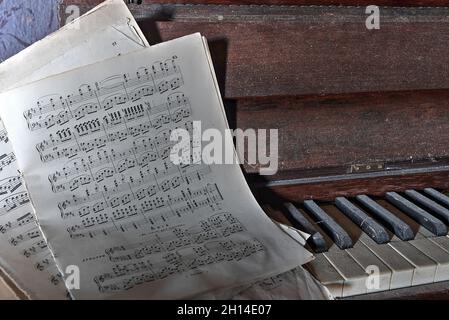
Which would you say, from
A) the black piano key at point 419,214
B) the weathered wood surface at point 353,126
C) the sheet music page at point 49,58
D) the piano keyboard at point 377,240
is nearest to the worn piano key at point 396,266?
the piano keyboard at point 377,240

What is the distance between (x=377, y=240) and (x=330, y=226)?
8 centimetres

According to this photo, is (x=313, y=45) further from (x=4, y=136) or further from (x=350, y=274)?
(x=4, y=136)

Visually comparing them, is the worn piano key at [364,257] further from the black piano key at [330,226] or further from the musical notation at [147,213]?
the musical notation at [147,213]

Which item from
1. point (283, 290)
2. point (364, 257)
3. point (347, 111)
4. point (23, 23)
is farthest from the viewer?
point (347, 111)

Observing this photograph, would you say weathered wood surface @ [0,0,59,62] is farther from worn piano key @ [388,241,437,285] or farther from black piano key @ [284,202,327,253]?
worn piano key @ [388,241,437,285]

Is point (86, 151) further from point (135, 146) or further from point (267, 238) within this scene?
point (267, 238)

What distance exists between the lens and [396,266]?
34.4 inches

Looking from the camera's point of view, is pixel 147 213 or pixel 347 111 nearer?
pixel 147 213

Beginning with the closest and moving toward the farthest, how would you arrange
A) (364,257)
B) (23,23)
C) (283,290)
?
(283,290) → (364,257) → (23,23)

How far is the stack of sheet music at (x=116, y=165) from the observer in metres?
0.86

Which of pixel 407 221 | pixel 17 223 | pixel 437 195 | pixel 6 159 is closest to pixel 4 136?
pixel 6 159

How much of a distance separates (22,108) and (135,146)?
20cm

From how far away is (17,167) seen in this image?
36.9 inches
